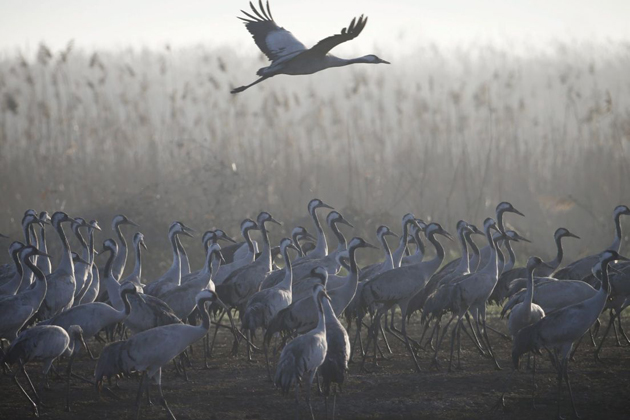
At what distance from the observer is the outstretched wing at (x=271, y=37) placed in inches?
340

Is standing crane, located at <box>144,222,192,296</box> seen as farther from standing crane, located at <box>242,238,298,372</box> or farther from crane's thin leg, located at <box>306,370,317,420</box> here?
crane's thin leg, located at <box>306,370,317,420</box>

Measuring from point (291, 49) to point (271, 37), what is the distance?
0.45 m

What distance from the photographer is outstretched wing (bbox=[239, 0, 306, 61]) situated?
28.3 ft

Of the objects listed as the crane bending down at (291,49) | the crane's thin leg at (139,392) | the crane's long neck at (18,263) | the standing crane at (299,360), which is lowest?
the crane's thin leg at (139,392)

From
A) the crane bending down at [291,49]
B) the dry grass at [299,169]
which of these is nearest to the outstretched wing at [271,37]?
the crane bending down at [291,49]

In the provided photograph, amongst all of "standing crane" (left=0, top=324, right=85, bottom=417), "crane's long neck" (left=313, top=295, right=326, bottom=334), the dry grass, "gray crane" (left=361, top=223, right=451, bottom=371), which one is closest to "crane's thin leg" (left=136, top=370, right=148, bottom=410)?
"standing crane" (left=0, top=324, right=85, bottom=417)

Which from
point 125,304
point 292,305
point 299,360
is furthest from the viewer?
point 292,305

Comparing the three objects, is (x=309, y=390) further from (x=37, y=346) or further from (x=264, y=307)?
(x=37, y=346)

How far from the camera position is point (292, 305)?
762cm

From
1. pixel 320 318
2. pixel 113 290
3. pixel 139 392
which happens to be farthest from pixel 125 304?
pixel 320 318

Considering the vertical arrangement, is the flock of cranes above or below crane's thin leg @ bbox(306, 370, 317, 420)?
above

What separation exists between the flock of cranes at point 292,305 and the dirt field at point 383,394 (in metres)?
0.15

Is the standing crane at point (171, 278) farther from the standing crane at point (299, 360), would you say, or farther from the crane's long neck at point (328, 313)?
the standing crane at point (299, 360)

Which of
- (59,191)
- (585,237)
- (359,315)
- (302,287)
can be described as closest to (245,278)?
(302,287)
